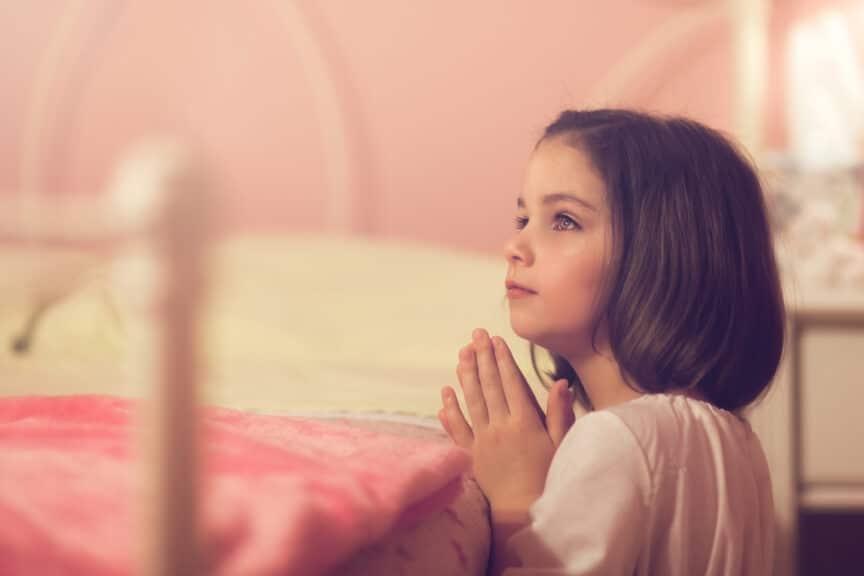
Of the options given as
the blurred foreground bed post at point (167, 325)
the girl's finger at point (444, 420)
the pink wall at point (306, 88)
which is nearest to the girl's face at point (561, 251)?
the girl's finger at point (444, 420)

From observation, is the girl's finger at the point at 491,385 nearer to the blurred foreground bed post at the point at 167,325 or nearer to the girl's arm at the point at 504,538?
the girl's arm at the point at 504,538

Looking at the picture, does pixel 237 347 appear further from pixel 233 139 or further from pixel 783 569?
pixel 783 569

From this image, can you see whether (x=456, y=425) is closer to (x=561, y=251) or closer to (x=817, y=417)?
(x=561, y=251)

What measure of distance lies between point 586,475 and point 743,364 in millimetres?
214

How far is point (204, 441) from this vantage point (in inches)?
15.2

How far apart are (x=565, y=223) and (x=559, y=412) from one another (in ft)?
0.51

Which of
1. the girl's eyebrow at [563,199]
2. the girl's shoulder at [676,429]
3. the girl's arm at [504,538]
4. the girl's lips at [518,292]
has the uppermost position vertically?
the girl's eyebrow at [563,199]

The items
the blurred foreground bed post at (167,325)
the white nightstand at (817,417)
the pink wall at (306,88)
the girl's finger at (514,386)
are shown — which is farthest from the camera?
the pink wall at (306,88)

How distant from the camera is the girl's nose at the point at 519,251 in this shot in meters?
0.78

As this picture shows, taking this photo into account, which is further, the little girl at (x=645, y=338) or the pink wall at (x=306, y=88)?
the pink wall at (x=306, y=88)

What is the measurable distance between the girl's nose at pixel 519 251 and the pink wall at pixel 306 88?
3.54 ft

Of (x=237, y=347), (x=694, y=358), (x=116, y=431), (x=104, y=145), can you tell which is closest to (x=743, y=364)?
(x=694, y=358)

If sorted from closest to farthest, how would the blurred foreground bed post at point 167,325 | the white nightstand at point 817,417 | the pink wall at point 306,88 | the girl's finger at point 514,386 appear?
the blurred foreground bed post at point 167,325
the girl's finger at point 514,386
the white nightstand at point 817,417
the pink wall at point 306,88

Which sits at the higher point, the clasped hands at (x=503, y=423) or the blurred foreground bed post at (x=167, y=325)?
the blurred foreground bed post at (x=167, y=325)
